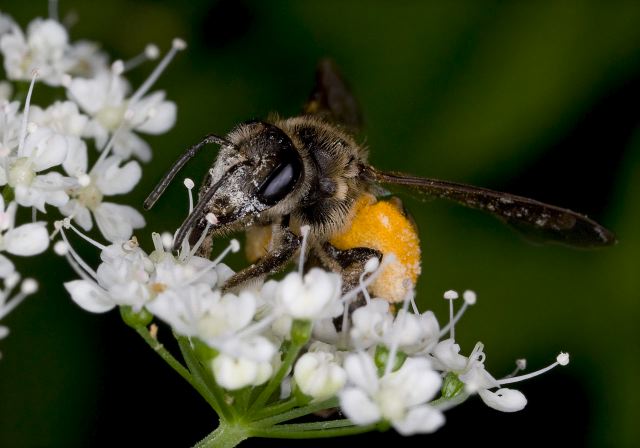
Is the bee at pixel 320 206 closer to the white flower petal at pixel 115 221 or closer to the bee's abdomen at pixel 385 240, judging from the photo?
the bee's abdomen at pixel 385 240

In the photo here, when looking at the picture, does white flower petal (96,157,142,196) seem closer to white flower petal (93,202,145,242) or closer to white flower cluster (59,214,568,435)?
white flower petal (93,202,145,242)

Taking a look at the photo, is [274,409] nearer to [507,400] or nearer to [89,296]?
[89,296]

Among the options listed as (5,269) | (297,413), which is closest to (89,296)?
(5,269)

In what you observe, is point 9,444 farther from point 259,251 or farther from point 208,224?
point 208,224

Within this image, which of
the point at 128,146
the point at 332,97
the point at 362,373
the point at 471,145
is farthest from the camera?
the point at 471,145

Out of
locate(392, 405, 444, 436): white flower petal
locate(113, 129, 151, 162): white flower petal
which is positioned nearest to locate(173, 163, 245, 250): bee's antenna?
locate(392, 405, 444, 436): white flower petal
